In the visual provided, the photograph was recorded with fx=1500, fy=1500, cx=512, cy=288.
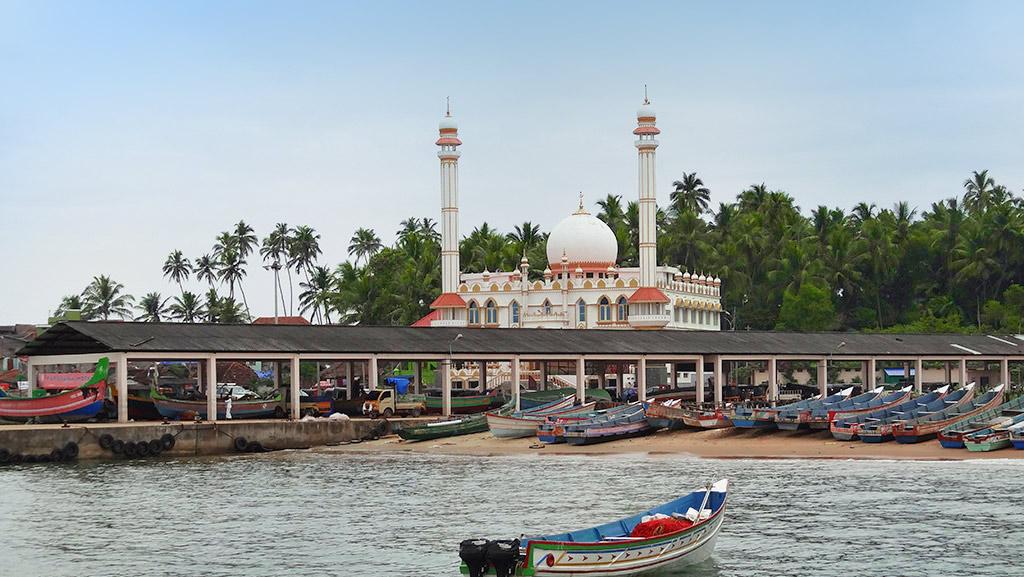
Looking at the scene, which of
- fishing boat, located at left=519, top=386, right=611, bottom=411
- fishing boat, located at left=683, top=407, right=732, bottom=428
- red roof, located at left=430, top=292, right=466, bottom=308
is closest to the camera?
fishing boat, located at left=683, top=407, right=732, bottom=428

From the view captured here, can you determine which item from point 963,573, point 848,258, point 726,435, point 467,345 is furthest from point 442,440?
point 848,258

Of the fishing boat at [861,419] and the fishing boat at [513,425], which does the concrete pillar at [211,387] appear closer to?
the fishing boat at [513,425]

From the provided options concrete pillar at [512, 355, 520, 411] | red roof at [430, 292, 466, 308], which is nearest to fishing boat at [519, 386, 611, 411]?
concrete pillar at [512, 355, 520, 411]

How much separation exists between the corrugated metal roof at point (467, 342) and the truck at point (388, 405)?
110 inches

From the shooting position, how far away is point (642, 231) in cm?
11156

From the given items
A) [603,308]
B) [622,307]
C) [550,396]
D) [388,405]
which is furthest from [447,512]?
[603,308]

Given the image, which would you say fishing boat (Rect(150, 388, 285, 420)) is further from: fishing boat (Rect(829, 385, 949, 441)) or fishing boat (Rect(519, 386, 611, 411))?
fishing boat (Rect(829, 385, 949, 441))

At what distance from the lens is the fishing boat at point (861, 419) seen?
6347 centimetres

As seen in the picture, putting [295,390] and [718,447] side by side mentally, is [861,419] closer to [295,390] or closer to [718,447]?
[718,447]

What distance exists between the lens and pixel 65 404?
65250 millimetres

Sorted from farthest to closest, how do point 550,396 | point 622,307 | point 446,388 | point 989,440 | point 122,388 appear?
1. point 622,307
2. point 550,396
3. point 446,388
4. point 122,388
5. point 989,440

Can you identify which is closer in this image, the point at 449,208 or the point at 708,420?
the point at 708,420

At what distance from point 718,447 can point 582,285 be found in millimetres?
47125

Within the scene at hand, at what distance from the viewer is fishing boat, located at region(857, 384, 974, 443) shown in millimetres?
62094
